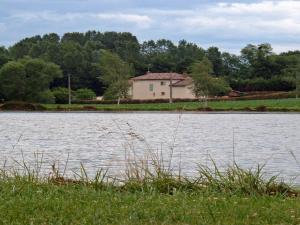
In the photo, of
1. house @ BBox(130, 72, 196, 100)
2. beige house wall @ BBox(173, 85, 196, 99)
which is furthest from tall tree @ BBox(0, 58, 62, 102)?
beige house wall @ BBox(173, 85, 196, 99)

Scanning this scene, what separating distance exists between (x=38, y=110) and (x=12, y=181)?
81.0 metres

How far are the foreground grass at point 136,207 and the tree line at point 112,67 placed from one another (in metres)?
93.8

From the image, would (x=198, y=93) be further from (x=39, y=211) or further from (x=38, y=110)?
(x=39, y=211)

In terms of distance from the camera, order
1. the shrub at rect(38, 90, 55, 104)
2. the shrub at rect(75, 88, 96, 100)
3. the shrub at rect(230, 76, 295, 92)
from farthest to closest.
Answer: the shrub at rect(230, 76, 295, 92), the shrub at rect(75, 88, 96, 100), the shrub at rect(38, 90, 55, 104)

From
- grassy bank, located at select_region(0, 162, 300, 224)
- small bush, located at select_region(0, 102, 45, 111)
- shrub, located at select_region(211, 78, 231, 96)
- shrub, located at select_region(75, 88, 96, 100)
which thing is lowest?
small bush, located at select_region(0, 102, 45, 111)

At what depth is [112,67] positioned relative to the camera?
110m

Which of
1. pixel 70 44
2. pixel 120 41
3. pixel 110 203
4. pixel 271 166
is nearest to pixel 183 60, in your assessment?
pixel 70 44

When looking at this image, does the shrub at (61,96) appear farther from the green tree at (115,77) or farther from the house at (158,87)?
the house at (158,87)

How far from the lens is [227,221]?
318 inches

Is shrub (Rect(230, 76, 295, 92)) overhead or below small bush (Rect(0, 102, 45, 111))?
overhead

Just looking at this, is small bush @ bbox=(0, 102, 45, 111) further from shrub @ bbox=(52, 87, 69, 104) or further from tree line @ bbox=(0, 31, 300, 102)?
shrub @ bbox=(52, 87, 69, 104)

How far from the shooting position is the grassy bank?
826 cm

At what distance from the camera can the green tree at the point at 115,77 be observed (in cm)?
10494

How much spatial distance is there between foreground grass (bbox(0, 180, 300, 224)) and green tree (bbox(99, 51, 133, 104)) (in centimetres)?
9418
